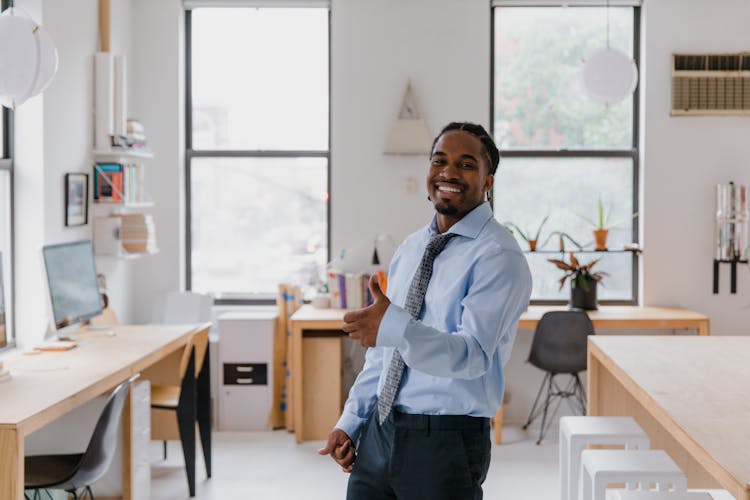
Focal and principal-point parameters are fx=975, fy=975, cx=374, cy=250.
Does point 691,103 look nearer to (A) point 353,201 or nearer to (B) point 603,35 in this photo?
(B) point 603,35

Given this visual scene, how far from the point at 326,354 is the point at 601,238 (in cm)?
188

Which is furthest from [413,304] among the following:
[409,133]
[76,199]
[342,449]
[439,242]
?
[409,133]

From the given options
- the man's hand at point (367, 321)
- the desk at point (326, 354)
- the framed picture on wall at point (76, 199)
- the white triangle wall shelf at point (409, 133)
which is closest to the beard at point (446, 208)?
the man's hand at point (367, 321)

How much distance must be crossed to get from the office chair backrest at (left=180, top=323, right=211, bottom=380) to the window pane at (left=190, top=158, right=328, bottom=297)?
1573 millimetres

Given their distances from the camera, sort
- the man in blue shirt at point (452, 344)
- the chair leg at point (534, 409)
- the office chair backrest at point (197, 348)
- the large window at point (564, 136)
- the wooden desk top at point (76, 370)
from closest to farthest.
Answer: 1. the man in blue shirt at point (452, 344)
2. the wooden desk top at point (76, 370)
3. the office chair backrest at point (197, 348)
4. the chair leg at point (534, 409)
5. the large window at point (564, 136)

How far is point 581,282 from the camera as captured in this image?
19.0 ft

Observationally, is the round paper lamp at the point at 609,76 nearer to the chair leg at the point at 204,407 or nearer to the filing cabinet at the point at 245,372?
the filing cabinet at the point at 245,372

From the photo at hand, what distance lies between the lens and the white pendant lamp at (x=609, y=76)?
5562mm

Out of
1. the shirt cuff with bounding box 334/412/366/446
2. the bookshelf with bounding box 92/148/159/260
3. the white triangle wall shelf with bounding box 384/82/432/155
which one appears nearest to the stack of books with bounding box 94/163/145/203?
the bookshelf with bounding box 92/148/159/260

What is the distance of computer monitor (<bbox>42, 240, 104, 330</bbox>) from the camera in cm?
401

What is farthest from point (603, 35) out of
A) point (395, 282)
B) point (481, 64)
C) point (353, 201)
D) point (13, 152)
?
point (395, 282)

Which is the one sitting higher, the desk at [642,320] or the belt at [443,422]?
the belt at [443,422]

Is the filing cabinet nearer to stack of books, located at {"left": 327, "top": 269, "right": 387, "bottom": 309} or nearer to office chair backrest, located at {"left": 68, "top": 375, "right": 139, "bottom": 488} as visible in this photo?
stack of books, located at {"left": 327, "top": 269, "right": 387, "bottom": 309}

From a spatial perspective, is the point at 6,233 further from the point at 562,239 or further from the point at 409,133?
the point at 562,239
